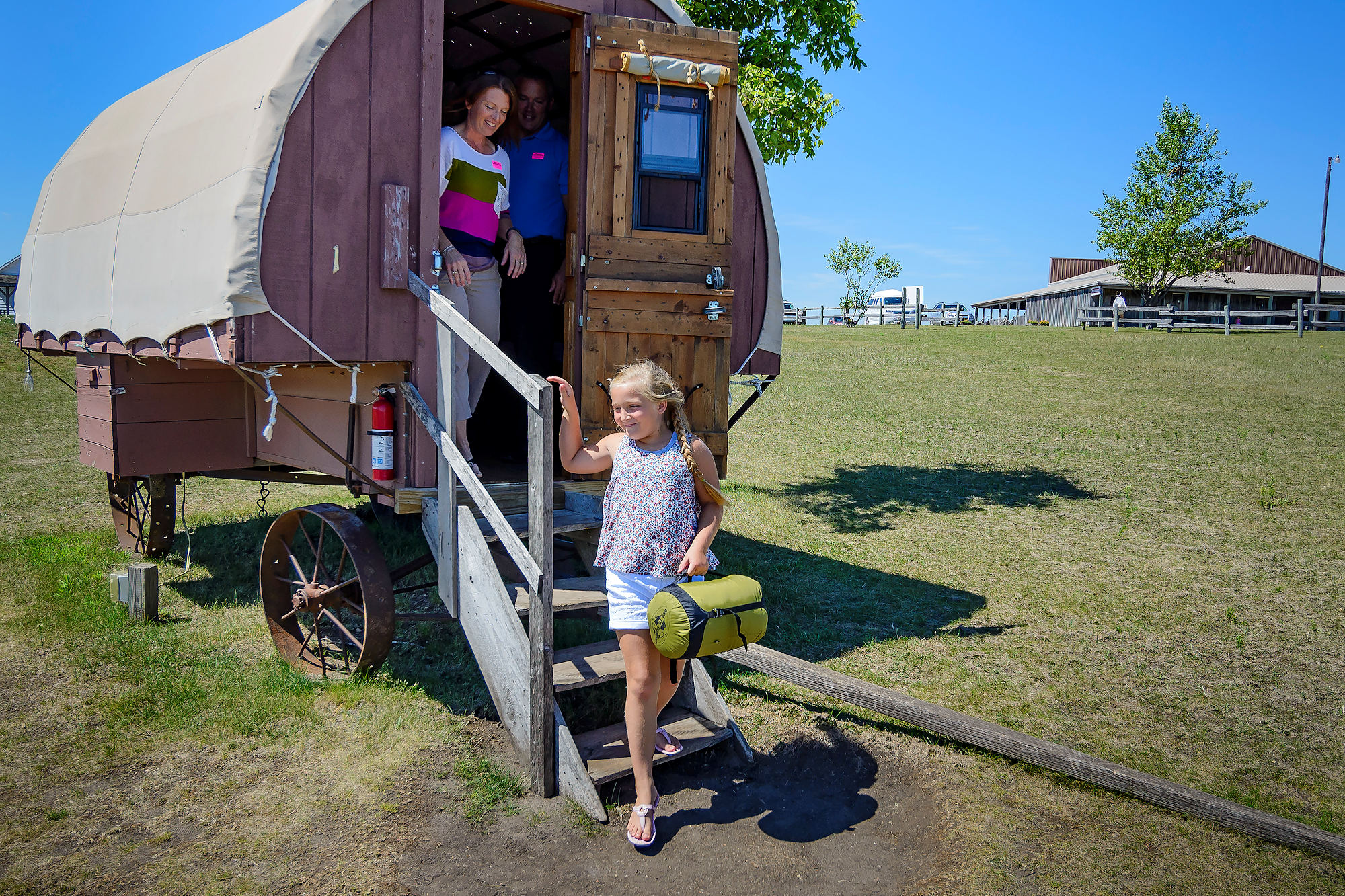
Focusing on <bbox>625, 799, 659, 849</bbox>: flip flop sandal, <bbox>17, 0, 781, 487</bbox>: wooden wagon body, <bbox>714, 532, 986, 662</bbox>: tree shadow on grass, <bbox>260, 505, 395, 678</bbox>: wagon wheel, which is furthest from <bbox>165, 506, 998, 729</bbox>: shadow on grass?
<bbox>17, 0, 781, 487</bbox>: wooden wagon body

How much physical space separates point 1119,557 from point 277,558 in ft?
22.3

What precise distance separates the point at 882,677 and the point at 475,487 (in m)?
2.74

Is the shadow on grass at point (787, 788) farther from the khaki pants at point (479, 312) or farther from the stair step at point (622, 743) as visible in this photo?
the khaki pants at point (479, 312)

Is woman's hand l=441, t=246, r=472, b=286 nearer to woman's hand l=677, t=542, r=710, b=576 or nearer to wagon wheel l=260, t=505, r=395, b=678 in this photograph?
wagon wheel l=260, t=505, r=395, b=678

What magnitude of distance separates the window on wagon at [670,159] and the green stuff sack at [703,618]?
2791mm

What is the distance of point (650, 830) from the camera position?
361 centimetres

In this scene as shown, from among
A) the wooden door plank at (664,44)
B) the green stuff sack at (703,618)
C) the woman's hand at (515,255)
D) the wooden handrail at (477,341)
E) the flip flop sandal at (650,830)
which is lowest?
the flip flop sandal at (650,830)

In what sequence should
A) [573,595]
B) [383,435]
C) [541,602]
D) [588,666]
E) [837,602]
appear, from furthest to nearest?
1. [837,602]
2. [383,435]
3. [573,595]
4. [588,666]
5. [541,602]

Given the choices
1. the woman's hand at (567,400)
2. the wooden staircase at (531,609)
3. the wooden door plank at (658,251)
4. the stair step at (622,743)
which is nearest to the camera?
the woman's hand at (567,400)

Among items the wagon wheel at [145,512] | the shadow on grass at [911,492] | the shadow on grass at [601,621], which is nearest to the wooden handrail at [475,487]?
the shadow on grass at [601,621]

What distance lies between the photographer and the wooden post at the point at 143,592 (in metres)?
5.90

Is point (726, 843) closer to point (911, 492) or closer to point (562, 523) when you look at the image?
point (562, 523)

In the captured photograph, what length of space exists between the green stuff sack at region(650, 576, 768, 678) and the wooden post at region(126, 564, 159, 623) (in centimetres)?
418

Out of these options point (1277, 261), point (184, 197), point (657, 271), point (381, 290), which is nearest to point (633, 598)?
point (381, 290)
